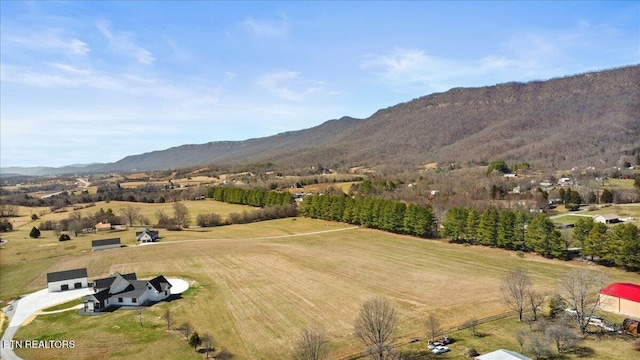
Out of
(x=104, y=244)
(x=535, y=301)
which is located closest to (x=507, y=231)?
(x=535, y=301)

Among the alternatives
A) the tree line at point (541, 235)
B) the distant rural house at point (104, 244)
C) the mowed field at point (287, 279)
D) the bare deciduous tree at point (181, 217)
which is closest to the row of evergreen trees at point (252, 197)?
the bare deciduous tree at point (181, 217)

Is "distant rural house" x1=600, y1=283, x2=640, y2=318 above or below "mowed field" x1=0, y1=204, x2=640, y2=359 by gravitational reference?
above

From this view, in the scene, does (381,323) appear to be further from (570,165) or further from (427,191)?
(570,165)

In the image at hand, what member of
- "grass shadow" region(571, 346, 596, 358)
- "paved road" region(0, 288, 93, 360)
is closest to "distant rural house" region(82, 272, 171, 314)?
"paved road" region(0, 288, 93, 360)

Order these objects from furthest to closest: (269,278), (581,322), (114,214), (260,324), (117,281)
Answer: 1. (114,214)
2. (269,278)
3. (117,281)
4. (260,324)
5. (581,322)

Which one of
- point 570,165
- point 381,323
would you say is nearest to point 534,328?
point 381,323

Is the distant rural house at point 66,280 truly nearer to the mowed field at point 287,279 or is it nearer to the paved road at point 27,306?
the paved road at point 27,306

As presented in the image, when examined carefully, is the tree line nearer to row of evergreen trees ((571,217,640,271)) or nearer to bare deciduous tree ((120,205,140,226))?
row of evergreen trees ((571,217,640,271))
